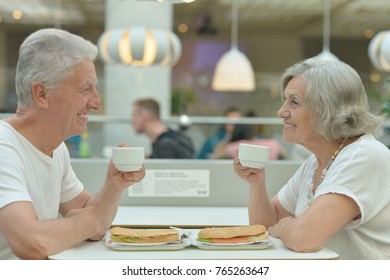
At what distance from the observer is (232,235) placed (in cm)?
129

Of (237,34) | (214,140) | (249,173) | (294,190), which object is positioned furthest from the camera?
(237,34)

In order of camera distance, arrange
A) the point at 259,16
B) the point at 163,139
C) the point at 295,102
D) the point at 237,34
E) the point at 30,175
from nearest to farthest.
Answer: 1. the point at 30,175
2. the point at 295,102
3. the point at 163,139
4. the point at 259,16
5. the point at 237,34

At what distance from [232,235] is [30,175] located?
0.45 metres

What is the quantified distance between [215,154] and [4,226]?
363 centimetres

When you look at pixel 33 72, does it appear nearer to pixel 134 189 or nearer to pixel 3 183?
pixel 3 183

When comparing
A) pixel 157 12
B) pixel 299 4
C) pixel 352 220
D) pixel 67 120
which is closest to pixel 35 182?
pixel 67 120

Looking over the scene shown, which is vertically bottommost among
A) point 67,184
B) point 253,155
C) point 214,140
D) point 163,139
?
point 214,140

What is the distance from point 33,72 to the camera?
4.43ft

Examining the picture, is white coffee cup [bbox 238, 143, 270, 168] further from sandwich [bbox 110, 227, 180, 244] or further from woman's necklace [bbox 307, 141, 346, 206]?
sandwich [bbox 110, 227, 180, 244]

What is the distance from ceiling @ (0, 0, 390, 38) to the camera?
27.8 feet

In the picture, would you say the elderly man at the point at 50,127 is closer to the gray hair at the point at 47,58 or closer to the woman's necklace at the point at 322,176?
the gray hair at the point at 47,58

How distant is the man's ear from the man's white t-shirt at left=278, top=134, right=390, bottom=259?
62 cm

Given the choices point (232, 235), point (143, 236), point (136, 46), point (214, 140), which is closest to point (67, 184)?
point (143, 236)

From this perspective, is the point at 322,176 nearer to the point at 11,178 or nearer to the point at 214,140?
the point at 11,178
